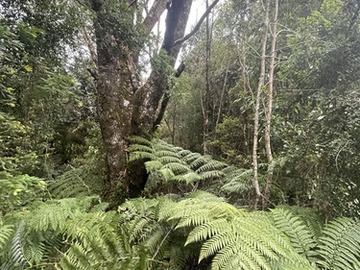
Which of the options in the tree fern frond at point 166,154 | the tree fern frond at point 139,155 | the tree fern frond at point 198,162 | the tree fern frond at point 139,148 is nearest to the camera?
the tree fern frond at point 139,155

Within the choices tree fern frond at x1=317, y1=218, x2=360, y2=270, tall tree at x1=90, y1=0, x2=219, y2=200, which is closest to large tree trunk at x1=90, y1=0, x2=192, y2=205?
tall tree at x1=90, y1=0, x2=219, y2=200

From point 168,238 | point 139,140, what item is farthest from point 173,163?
point 168,238

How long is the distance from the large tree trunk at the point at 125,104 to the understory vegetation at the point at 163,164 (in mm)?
15

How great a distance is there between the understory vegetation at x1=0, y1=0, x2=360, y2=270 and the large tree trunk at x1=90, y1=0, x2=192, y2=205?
0.02 m

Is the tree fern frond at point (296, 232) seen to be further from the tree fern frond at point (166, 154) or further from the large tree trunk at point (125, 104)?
the large tree trunk at point (125, 104)

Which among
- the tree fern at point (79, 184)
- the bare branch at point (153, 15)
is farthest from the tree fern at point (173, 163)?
the bare branch at point (153, 15)

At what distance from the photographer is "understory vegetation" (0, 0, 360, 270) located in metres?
1.69

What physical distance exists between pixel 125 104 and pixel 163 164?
0.98 metres

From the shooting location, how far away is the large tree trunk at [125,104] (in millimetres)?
3301

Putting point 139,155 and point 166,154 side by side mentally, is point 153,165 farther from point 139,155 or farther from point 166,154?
point 166,154

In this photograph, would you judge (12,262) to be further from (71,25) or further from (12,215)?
(71,25)

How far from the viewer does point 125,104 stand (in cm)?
365

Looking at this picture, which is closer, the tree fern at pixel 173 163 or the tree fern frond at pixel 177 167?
the tree fern at pixel 173 163

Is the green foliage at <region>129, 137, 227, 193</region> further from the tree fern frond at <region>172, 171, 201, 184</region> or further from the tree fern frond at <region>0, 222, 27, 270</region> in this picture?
the tree fern frond at <region>0, 222, 27, 270</region>
